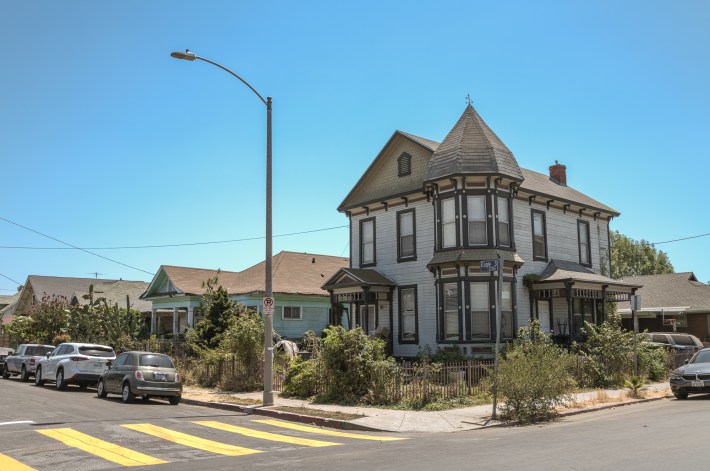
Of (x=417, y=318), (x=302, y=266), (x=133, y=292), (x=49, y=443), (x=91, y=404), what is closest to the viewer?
(x=49, y=443)

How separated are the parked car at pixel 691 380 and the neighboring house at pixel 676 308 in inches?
774

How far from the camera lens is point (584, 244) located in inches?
1132

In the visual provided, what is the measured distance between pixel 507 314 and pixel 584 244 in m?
7.28

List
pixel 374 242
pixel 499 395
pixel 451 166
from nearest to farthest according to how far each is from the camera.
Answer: pixel 499 395
pixel 451 166
pixel 374 242

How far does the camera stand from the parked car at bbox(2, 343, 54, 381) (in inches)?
1067

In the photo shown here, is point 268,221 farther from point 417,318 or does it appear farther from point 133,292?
point 133,292

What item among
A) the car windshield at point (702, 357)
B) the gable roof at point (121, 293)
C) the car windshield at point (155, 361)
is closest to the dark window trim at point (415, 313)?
the car windshield at point (702, 357)

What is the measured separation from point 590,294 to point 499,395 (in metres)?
12.5

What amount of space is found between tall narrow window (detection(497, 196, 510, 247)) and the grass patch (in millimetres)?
11233

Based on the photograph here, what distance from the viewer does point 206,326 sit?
29.5m

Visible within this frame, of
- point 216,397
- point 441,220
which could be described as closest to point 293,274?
point 441,220

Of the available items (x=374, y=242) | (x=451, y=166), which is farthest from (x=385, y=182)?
(x=451, y=166)

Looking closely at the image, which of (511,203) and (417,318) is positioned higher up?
(511,203)

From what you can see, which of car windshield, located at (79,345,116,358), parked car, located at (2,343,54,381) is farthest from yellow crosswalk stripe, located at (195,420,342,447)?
parked car, located at (2,343,54,381)
